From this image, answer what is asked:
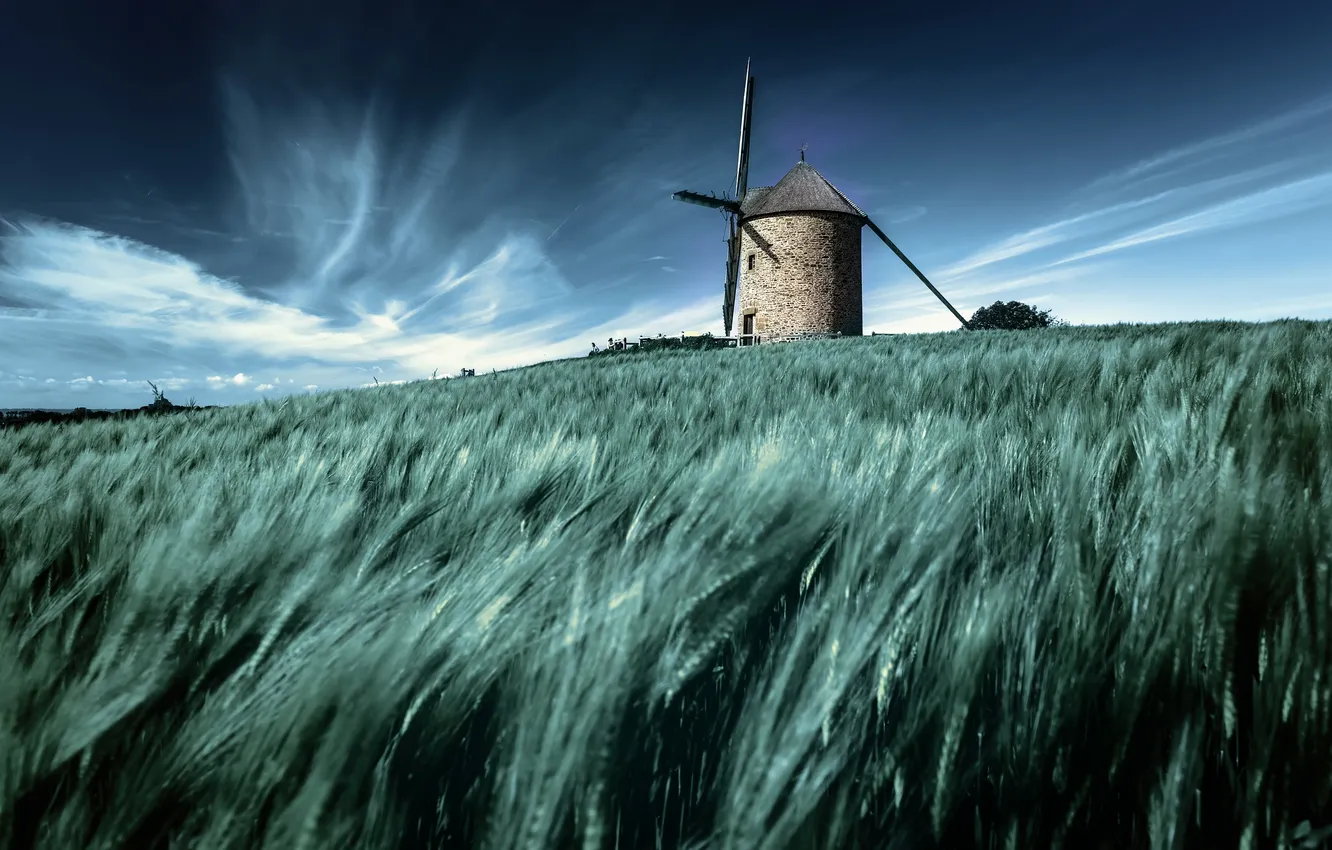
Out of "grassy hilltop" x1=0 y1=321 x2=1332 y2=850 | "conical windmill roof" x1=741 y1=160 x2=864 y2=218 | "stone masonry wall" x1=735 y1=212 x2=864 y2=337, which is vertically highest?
"conical windmill roof" x1=741 y1=160 x2=864 y2=218

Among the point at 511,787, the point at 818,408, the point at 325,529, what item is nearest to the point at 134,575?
the point at 325,529

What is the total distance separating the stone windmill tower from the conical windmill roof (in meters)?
0.05

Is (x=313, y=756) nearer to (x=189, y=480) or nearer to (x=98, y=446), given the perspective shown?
(x=189, y=480)

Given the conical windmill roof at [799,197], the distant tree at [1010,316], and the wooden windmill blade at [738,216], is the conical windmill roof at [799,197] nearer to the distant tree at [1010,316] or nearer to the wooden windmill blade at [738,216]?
the wooden windmill blade at [738,216]

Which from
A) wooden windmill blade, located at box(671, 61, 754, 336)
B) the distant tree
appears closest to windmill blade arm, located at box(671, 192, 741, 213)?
wooden windmill blade, located at box(671, 61, 754, 336)

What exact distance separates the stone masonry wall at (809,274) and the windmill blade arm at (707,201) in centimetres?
171

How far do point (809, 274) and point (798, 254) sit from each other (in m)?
1.09

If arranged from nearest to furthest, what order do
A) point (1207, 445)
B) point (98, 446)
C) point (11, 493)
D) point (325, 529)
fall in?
point (325, 529) → point (1207, 445) → point (11, 493) → point (98, 446)

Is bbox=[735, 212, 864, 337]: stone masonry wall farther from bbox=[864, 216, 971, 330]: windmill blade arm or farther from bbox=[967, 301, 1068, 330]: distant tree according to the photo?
bbox=[967, 301, 1068, 330]: distant tree

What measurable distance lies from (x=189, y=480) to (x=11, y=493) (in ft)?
1.18

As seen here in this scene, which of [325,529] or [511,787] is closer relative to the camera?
[511,787]

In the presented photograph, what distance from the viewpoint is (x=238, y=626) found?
19.2 inches

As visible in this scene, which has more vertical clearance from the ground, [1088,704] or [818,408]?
[818,408]

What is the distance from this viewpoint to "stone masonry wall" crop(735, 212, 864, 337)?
2731cm
